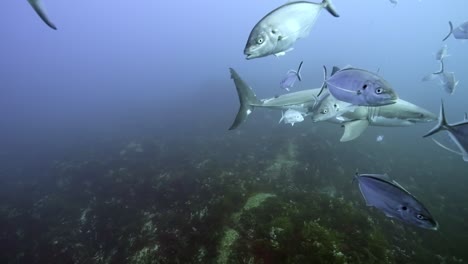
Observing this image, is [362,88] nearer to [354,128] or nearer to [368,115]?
[354,128]

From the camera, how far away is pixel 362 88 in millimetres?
2764

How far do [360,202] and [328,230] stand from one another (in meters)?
5.53

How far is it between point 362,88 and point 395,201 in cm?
122

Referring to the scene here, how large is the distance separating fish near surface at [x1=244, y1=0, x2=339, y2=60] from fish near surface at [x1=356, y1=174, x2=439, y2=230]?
1722 millimetres

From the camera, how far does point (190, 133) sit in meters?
20.2

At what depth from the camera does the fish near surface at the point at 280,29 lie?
106 inches

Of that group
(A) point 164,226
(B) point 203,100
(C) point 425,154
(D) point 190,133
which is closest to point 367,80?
(A) point 164,226

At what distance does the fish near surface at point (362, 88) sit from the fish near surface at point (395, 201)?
2.70 ft

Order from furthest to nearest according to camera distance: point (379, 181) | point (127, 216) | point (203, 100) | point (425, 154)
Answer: point (203, 100), point (425, 154), point (127, 216), point (379, 181)

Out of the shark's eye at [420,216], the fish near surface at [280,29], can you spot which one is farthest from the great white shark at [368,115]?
the shark's eye at [420,216]

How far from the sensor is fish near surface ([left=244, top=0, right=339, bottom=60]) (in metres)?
2.70

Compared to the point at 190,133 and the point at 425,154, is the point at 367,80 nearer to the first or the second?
the point at 425,154

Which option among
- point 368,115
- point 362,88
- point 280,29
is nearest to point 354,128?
point 368,115

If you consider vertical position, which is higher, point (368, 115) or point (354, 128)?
point (368, 115)
